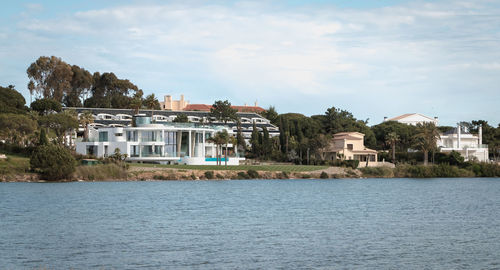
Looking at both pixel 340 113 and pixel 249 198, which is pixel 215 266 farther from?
pixel 340 113

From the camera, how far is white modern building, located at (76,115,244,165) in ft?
299

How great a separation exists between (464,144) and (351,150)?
23.7m

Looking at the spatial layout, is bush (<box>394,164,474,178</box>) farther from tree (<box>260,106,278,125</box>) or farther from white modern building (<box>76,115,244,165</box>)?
tree (<box>260,106,278,125</box>)

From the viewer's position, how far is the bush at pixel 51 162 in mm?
69562

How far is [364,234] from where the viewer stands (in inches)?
1302

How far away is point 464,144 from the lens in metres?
118

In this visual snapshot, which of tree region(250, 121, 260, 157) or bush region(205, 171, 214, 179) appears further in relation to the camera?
tree region(250, 121, 260, 157)

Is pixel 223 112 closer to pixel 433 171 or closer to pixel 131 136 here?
pixel 131 136

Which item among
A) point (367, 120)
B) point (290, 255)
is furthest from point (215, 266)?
point (367, 120)

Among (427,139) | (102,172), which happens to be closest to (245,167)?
(102,172)

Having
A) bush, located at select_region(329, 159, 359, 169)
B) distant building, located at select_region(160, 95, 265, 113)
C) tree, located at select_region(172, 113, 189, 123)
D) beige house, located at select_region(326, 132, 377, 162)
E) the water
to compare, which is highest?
distant building, located at select_region(160, 95, 265, 113)

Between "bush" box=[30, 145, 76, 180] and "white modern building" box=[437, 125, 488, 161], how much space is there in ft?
216

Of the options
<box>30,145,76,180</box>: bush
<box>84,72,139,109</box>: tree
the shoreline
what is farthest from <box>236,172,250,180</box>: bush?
<box>84,72,139,109</box>: tree

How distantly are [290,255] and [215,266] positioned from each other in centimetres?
382
